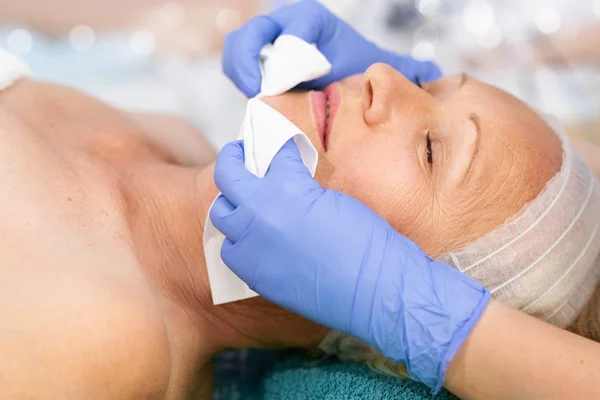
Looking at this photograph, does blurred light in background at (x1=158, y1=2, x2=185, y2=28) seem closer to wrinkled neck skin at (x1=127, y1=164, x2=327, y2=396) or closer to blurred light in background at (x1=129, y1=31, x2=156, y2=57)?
blurred light in background at (x1=129, y1=31, x2=156, y2=57)

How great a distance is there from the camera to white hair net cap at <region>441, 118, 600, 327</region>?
3.56ft

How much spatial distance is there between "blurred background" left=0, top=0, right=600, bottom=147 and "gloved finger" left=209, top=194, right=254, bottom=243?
38.9 inches

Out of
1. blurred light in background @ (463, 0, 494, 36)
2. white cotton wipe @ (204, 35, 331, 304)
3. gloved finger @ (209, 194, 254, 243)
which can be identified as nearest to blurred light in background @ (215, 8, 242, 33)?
blurred light in background @ (463, 0, 494, 36)

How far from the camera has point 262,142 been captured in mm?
1057

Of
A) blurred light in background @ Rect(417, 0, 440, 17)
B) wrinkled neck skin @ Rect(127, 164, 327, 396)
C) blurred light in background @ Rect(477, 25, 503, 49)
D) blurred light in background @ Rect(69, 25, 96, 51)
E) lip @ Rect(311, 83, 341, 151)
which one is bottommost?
wrinkled neck skin @ Rect(127, 164, 327, 396)

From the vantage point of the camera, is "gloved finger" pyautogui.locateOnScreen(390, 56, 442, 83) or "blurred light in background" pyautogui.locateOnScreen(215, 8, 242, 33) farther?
"blurred light in background" pyautogui.locateOnScreen(215, 8, 242, 33)

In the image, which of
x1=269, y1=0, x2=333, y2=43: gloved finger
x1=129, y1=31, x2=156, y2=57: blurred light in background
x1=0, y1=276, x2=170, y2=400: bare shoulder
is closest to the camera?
x1=0, y1=276, x2=170, y2=400: bare shoulder

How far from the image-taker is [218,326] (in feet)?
4.10

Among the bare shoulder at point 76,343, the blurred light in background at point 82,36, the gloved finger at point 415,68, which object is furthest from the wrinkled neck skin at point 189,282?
the blurred light in background at point 82,36

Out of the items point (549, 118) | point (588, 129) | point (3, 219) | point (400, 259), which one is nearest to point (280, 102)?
point (400, 259)

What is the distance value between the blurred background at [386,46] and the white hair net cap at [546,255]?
0.84 meters

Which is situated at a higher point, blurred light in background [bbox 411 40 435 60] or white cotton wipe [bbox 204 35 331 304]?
blurred light in background [bbox 411 40 435 60]

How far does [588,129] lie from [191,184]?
134cm

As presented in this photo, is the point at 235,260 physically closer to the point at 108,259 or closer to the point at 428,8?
the point at 108,259
